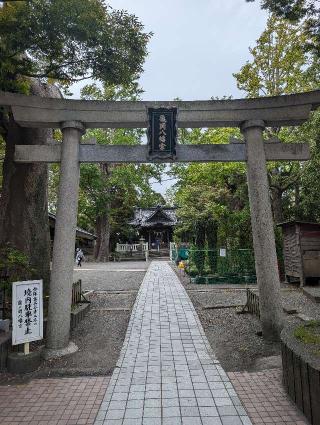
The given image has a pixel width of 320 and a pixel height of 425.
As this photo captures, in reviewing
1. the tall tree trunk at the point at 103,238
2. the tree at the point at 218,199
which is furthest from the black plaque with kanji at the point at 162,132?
the tall tree trunk at the point at 103,238

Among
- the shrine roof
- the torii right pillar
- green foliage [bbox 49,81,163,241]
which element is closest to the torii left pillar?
the torii right pillar

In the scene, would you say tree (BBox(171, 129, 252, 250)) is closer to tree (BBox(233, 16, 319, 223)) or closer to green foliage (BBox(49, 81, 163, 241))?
tree (BBox(233, 16, 319, 223))

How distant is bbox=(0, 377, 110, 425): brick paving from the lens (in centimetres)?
406

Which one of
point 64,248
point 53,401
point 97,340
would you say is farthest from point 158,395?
point 64,248

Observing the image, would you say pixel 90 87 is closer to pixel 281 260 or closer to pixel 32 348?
pixel 281 260

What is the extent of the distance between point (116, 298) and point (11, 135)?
6246 millimetres

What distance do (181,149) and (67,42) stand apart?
3656 millimetres

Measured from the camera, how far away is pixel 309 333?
4.90 meters

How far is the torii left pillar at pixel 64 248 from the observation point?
6.48m

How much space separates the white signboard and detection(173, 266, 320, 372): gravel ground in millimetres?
3297

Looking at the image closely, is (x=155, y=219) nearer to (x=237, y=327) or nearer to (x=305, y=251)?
(x=305, y=251)

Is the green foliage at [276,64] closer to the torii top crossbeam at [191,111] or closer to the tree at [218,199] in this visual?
the tree at [218,199]

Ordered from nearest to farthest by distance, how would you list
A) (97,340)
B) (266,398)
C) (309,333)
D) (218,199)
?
(266,398), (309,333), (97,340), (218,199)

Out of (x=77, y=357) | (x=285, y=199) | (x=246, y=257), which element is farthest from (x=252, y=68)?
(x=77, y=357)
